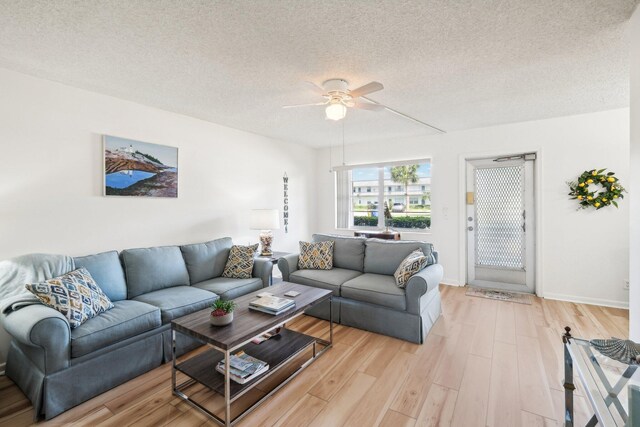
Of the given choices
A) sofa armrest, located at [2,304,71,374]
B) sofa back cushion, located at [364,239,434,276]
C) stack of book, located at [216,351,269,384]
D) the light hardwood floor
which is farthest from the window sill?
sofa armrest, located at [2,304,71,374]

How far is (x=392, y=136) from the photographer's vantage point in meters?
4.93

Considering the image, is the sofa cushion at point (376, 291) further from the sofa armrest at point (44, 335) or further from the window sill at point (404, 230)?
the sofa armrest at point (44, 335)

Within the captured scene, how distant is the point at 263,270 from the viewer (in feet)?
11.4

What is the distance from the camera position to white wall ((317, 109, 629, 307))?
3.57 m

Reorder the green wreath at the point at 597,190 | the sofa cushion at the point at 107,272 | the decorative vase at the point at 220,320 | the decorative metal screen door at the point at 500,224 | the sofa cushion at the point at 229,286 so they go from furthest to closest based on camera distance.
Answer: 1. the decorative metal screen door at the point at 500,224
2. the green wreath at the point at 597,190
3. the sofa cushion at the point at 229,286
4. the sofa cushion at the point at 107,272
5. the decorative vase at the point at 220,320

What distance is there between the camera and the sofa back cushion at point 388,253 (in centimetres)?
339

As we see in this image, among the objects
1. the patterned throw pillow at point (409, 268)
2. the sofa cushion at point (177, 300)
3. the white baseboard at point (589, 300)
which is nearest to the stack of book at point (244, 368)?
the sofa cushion at point (177, 300)

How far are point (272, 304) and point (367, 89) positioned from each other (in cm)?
187

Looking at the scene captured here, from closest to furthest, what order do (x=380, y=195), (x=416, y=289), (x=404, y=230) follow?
(x=416, y=289) < (x=404, y=230) < (x=380, y=195)

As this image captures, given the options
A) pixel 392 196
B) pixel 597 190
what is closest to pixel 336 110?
pixel 392 196

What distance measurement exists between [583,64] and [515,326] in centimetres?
255

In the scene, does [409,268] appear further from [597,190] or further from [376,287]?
[597,190]

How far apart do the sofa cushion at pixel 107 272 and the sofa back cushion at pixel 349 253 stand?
2379 mm

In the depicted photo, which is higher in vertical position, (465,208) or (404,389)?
(465,208)
